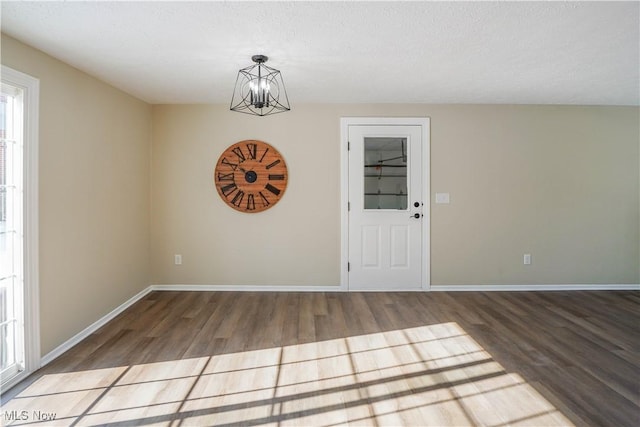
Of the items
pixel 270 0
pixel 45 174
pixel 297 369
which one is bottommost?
pixel 297 369

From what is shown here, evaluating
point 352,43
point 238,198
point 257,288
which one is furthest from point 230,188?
point 352,43

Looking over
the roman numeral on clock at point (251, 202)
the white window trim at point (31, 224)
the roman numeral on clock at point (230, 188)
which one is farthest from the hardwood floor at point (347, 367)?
the roman numeral on clock at point (230, 188)

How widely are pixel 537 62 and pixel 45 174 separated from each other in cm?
377

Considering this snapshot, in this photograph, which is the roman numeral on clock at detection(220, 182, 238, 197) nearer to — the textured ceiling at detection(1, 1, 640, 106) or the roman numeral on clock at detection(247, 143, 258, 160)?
the roman numeral on clock at detection(247, 143, 258, 160)

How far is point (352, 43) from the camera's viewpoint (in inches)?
96.6

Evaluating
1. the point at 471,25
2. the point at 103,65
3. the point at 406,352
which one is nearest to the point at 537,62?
the point at 471,25

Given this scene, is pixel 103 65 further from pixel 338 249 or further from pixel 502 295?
pixel 502 295

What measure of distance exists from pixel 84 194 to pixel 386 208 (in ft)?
10.1

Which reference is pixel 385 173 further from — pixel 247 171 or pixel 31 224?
pixel 31 224

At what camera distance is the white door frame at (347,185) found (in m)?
4.28

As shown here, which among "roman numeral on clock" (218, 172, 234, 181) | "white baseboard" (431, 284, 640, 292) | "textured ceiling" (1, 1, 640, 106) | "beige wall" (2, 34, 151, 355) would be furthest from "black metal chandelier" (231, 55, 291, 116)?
"white baseboard" (431, 284, 640, 292)

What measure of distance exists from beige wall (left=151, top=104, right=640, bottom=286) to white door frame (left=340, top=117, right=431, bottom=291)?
7 centimetres

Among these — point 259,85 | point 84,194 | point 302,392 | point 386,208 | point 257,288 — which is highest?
point 259,85

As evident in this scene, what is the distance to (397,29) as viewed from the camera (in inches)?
88.1
